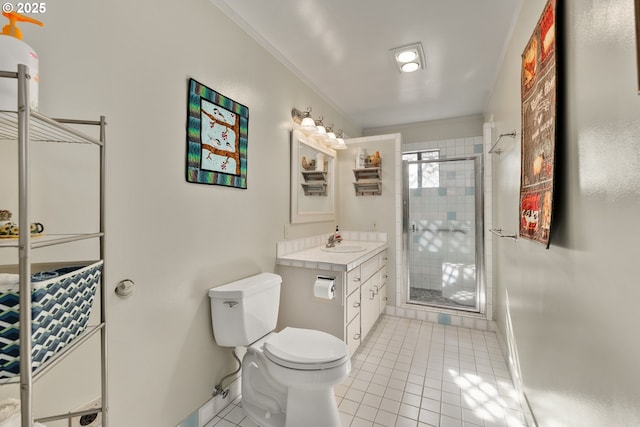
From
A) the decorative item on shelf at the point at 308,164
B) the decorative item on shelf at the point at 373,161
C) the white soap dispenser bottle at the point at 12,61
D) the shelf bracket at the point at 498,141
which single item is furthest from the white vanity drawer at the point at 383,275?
the white soap dispenser bottle at the point at 12,61

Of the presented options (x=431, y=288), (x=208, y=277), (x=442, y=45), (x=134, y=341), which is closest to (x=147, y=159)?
(x=208, y=277)

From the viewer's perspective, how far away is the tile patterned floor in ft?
5.41

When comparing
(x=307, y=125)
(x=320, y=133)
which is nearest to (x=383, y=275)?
(x=320, y=133)

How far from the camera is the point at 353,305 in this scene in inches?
85.4

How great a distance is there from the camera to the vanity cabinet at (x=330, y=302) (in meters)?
2.02

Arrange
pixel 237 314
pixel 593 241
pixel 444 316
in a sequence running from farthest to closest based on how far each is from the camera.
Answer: pixel 444 316 < pixel 237 314 < pixel 593 241

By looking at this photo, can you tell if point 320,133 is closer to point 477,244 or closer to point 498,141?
point 498,141

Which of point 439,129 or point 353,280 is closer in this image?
point 353,280

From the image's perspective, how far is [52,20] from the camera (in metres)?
1.01

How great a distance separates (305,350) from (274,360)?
164 millimetres

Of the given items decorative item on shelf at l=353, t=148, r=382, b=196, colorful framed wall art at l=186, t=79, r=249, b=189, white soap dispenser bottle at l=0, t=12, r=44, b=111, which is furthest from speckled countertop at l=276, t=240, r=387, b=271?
white soap dispenser bottle at l=0, t=12, r=44, b=111

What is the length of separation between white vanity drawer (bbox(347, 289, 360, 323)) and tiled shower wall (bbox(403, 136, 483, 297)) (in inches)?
60.3

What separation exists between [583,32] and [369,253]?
1.87 metres

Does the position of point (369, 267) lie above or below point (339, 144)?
below
